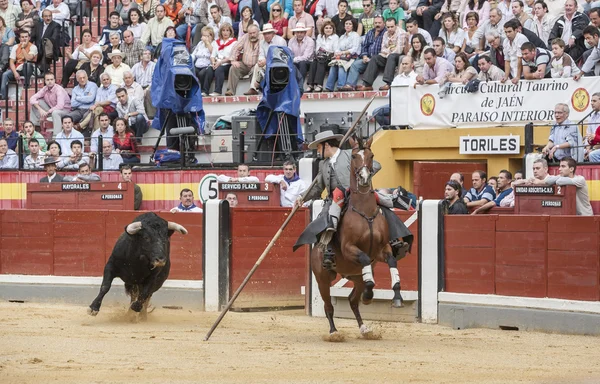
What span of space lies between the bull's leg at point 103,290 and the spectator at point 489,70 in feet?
18.2

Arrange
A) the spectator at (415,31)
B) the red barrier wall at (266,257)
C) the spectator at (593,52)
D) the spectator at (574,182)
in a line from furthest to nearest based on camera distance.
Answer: the spectator at (415,31) → the spectator at (593,52) → the red barrier wall at (266,257) → the spectator at (574,182)

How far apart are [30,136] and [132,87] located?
5.57 ft

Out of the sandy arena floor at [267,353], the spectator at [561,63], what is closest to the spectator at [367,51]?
the spectator at [561,63]

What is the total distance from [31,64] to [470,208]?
32.8 ft

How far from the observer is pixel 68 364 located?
9211 mm

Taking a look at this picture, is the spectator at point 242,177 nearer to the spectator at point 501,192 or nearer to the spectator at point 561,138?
the spectator at point 501,192

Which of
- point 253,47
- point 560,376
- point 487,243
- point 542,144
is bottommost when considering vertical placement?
point 560,376

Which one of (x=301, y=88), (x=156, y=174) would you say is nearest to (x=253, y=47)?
(x=301, y=88)

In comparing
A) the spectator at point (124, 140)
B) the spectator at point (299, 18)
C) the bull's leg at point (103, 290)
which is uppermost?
the spectator at point (299, 18)

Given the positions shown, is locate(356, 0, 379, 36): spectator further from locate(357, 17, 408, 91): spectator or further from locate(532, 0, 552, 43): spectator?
locate(532, 0, 552, 43): spectator

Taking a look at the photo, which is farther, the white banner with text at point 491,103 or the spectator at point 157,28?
the spectator at point 157,28

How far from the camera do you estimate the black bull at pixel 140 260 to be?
474 inches

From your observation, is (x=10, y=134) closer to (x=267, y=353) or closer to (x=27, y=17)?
(x=27, y=17)

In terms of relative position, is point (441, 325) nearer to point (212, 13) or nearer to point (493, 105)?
point (493, 105)
